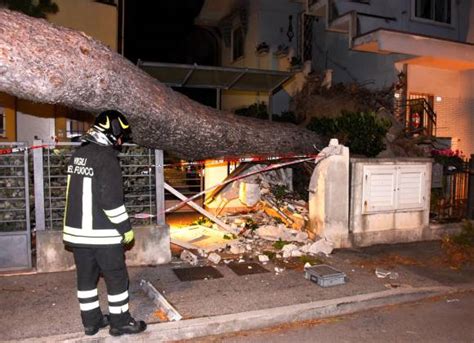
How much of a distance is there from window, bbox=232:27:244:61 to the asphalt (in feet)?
43.9

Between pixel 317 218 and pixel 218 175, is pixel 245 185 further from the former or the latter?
pixel 317 218

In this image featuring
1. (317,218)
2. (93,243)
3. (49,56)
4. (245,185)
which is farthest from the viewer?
(245,185)

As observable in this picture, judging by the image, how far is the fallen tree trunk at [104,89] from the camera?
477 centimetres

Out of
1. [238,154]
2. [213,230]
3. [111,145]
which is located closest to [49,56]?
[111,145]

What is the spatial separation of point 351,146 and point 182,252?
396 cm

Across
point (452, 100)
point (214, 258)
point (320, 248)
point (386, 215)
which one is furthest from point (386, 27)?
point (214, 258)

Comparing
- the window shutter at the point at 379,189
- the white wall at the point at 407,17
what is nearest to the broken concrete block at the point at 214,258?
the window shutter at the point at 379,189

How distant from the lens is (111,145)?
4391 millimetres

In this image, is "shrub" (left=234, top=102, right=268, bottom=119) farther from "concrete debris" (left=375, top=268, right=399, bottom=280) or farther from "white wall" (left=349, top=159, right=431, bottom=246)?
"concrete debris" (left=375, top=268, right=399, bottom=280)

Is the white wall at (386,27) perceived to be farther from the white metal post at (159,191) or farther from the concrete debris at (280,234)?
the white metal post at (159,191)

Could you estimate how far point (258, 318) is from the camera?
4.93 meters

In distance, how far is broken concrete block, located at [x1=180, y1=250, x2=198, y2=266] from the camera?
695cm

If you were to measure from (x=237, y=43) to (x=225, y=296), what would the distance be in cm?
1555

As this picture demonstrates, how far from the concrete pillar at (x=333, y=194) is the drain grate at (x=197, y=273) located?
2.31 meters
